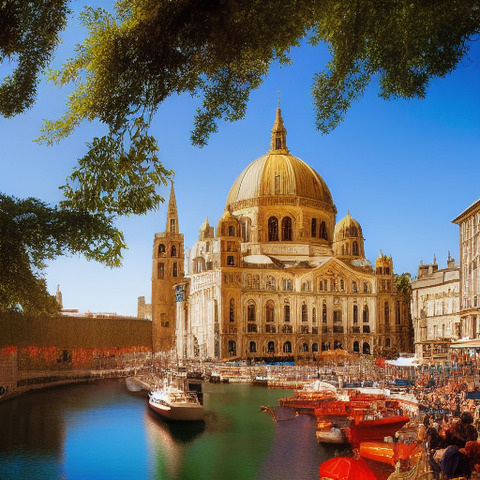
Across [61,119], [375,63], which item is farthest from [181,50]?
[375,63]

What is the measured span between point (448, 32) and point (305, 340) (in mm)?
39467

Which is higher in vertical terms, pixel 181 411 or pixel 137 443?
pixel 137 443

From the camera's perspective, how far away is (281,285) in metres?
45.4

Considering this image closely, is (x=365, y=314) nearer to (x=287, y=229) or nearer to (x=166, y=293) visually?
(x=287, y=229)

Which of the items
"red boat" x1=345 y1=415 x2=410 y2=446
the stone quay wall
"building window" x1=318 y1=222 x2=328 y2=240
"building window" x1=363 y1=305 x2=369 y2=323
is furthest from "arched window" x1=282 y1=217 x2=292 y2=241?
"red boat" x1=345 y1=415 x2=410 y2=446

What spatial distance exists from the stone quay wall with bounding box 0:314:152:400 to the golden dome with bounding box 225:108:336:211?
29230 mm

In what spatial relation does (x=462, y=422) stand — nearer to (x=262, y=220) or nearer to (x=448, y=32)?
(x=448, y=32)

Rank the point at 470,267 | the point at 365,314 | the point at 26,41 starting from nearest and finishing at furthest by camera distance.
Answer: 1. the point at 26,41
2. the point at 470,267
3. the point at 365,314

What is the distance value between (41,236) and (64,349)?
595cm

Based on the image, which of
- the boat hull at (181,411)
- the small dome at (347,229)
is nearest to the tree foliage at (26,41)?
the boat hull at (181,411)

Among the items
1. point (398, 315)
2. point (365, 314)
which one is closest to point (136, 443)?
point (365, 314)

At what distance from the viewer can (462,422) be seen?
762 cm

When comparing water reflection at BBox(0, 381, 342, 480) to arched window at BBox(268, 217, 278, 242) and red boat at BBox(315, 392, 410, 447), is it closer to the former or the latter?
red boat at BBox(315, 392, 410, 447)

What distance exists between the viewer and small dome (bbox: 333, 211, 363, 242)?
50.1 metres
